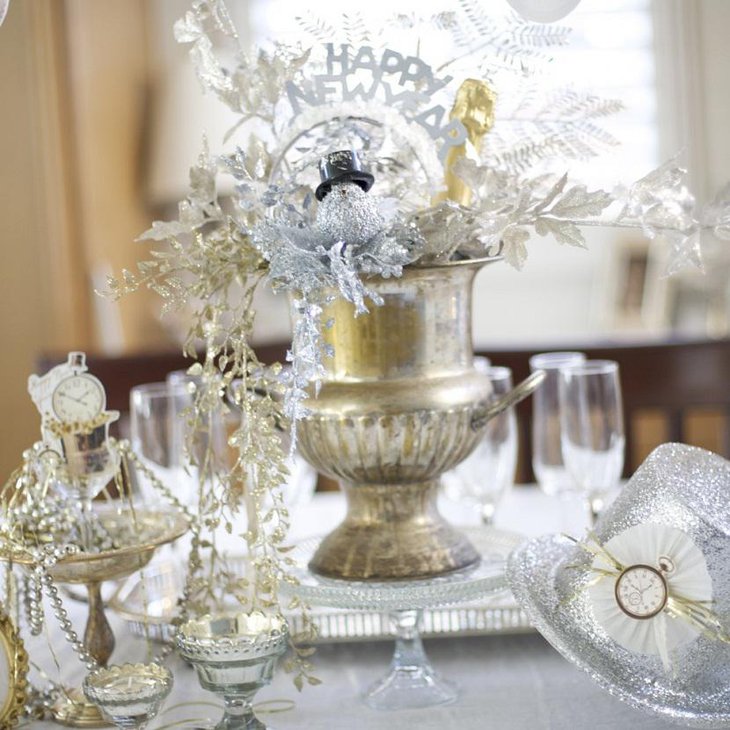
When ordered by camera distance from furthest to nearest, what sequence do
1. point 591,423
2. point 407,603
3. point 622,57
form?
point 622,57, point 591,423, point 407,603

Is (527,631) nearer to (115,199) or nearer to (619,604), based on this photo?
(619,604)

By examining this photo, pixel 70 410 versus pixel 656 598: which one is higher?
pixel 70 410

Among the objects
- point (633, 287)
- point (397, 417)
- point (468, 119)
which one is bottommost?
point (397, 417)

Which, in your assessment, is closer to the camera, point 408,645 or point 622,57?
point 408,645

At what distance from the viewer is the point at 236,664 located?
2.59 feet

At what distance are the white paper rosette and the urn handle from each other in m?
0.17

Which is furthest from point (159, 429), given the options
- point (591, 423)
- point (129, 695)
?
point (129, 695)

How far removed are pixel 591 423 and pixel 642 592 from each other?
47 centimetres

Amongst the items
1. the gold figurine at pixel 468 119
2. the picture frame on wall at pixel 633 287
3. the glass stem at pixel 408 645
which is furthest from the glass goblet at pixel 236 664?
the picture frame on wall at pixel 633 287

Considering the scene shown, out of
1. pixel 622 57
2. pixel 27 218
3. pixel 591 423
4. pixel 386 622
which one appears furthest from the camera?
pixel 622 57

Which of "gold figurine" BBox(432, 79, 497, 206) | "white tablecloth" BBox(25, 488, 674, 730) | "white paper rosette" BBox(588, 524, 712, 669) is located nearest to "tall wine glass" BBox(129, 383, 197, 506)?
"white tablecloth" BBox(25, 488, 674, 730)

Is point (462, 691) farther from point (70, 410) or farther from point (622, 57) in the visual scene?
point (622, 57)

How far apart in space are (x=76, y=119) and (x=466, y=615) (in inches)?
100

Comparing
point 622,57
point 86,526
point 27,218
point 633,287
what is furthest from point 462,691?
point 622,57
